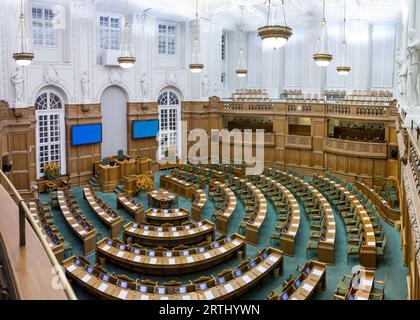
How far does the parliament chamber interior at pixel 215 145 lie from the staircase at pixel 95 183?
130 mm

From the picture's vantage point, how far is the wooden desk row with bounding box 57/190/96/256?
12.3m

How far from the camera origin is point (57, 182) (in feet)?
63.0

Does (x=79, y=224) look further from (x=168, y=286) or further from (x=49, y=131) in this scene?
(x=49, y=131)

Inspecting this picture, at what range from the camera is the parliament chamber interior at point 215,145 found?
34.0 feet

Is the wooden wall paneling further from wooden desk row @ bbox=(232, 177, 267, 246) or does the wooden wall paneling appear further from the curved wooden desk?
wooden desk row @ bbox=(232, 177, 267, 246)

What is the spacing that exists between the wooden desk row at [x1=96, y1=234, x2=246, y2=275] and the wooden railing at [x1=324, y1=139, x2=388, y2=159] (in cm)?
1060

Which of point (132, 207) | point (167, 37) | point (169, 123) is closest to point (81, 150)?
point (169, 123)

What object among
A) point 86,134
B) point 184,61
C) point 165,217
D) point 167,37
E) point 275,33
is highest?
point 167,37

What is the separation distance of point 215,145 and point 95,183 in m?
7.92

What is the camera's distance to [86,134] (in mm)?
20188

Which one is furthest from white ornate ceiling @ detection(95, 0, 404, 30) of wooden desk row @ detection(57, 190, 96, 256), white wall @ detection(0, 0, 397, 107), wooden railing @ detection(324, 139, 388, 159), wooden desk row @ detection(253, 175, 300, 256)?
wooden desk row @ detection(253, 175, 300, 256)

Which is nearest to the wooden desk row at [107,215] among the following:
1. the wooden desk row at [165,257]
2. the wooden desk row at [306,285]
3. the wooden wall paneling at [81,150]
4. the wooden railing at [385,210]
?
the wooden desk row at [165,257]

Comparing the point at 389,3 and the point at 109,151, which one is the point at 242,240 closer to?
the point at 109,151

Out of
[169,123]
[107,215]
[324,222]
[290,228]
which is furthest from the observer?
[169,123]
